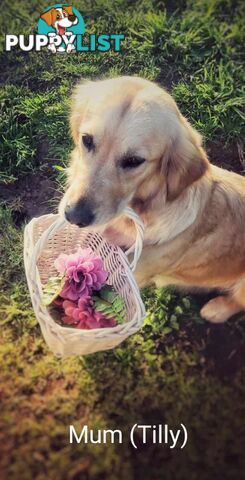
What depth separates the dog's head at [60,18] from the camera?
11.4 feet

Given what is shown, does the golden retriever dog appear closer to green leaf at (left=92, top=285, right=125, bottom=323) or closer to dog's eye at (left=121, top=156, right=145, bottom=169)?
dog's eye at (left=121, top=156, right=145, bottom=169)

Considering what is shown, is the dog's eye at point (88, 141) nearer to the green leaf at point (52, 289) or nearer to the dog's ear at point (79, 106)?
the dog's ear at point (79, 106)

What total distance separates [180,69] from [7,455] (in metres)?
2.90

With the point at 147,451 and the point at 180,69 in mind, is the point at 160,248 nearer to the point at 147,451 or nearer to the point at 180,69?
the point at 147,451

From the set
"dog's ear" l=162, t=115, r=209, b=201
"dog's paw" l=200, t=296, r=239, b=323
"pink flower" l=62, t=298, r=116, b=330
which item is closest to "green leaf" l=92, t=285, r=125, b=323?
"pink flower" l=62, t=298, r=116, b=330

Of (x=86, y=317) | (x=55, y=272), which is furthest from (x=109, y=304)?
(x=55, y=272)

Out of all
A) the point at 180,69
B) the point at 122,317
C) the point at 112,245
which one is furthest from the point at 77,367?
the point at 180,69

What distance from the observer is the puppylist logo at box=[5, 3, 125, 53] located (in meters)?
3.51

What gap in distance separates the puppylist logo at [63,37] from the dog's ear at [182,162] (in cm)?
162

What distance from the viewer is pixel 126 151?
2133 mm

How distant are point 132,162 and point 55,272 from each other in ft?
2.86

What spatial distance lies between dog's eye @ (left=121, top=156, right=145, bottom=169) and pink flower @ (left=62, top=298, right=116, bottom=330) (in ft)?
2.31

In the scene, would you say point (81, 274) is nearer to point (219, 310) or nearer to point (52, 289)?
point (52, 289)

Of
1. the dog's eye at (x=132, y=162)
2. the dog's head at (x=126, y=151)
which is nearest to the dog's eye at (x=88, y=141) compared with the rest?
the dog's head at (x=126, y=151)
